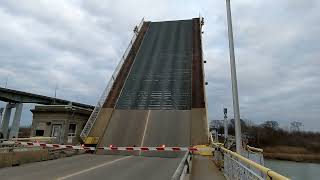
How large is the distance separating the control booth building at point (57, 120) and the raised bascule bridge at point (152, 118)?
7280 millimetres

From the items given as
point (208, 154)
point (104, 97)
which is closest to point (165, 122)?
point (208, 154)

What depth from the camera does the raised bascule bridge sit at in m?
14.7

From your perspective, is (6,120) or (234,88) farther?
(6,120)

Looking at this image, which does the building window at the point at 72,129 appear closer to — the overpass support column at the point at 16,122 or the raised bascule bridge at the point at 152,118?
the raised bascule bridge at the point at 152,118

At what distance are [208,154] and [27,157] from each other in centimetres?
1036

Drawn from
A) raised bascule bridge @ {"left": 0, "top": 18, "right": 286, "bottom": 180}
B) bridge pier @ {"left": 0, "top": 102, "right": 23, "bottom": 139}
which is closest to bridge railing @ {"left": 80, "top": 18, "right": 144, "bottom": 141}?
raised bascule bridge @ {"left": 0, "top": 18, "right": 286, "bottom": 180}

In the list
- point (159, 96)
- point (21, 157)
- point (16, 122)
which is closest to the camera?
point (21, 157)

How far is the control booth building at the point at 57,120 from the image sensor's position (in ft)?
111

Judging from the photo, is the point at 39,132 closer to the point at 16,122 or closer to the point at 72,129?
the point at 72,129

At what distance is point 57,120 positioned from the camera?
34.1 meters

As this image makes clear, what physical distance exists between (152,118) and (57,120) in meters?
14.5

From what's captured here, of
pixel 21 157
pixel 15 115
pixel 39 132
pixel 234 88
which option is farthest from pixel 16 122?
pixel 234 88

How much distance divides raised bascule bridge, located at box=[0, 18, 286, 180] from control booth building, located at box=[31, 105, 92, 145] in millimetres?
7280

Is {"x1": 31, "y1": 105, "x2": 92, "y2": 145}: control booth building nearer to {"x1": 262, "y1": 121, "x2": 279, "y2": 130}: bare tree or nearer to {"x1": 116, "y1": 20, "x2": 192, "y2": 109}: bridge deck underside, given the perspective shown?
{"x1": 116, "y1": 20, "x2": 192, "y2": 109}: bridge deck underside
